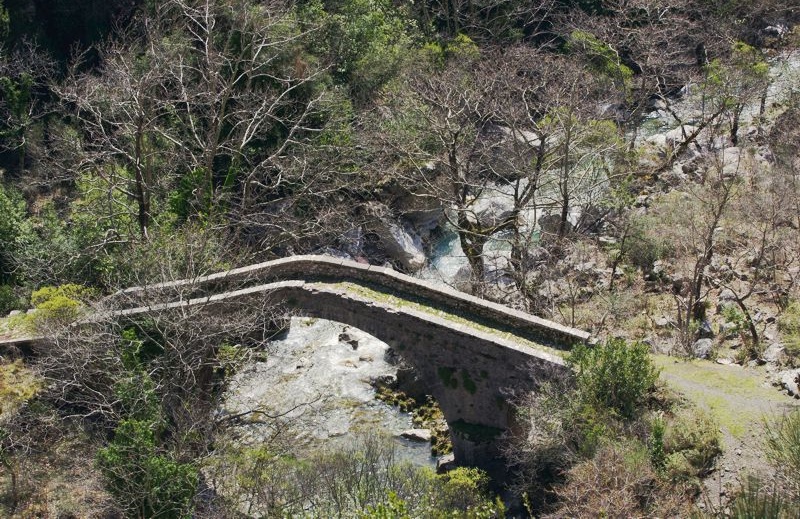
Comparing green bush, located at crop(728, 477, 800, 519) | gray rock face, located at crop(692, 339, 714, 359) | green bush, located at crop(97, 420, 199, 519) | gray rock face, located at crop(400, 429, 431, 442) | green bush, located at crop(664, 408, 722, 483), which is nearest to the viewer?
green bush, located at crop(728, 477, 800, 519)

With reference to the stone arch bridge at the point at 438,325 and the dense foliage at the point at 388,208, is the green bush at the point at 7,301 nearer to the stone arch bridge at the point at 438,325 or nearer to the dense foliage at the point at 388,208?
the dense foliage at the point at 388,208

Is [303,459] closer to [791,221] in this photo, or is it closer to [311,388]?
[311,388]

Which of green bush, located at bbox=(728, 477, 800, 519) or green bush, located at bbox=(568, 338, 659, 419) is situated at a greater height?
green bush, located at bbox=(568, 338, 659, 419)

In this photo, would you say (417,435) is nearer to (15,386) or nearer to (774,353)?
(774,353)

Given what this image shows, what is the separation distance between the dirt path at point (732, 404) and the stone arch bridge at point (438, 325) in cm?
230

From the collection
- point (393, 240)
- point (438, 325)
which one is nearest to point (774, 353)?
point (438, 325)

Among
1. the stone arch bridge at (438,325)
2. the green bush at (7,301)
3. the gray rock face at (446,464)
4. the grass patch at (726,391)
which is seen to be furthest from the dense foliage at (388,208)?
the gray rock face at (446,464)

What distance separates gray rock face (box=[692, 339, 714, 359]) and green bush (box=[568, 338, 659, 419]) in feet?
14.0

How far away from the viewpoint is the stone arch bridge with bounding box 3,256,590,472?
18.2 meters

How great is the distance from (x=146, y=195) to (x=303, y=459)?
9.24 meters

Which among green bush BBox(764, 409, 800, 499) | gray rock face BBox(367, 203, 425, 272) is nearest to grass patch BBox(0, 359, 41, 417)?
gray rock face BBox(367, 203, 425, 272)

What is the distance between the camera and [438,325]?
60.7 feet

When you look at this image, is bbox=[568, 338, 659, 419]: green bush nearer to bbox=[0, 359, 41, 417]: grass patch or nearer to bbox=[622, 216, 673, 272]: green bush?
bbox=[622, 216, 673, 272]: green bush

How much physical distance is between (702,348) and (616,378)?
5378 mm
